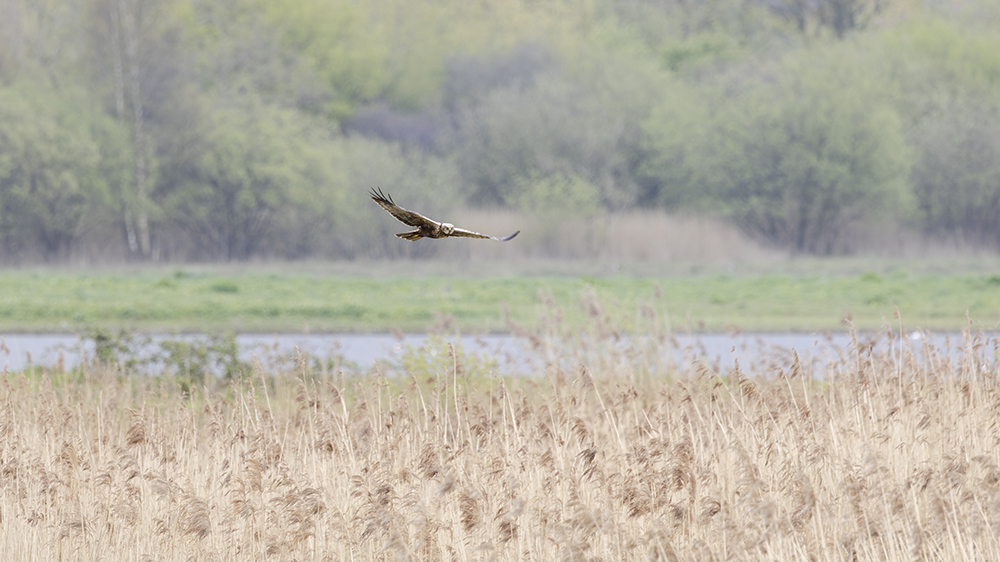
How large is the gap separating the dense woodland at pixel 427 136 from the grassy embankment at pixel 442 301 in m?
10.7

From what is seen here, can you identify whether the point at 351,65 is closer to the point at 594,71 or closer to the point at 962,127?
the point at 594,71

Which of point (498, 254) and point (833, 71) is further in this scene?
point (833, 71)

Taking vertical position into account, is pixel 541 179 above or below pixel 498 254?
above

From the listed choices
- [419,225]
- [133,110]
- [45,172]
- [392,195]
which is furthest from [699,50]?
[419,225]

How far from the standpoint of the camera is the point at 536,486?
18.0ft

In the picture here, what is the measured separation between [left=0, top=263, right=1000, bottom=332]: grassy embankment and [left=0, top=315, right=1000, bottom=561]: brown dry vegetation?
9.63m

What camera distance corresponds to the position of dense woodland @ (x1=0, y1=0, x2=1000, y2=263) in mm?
38844

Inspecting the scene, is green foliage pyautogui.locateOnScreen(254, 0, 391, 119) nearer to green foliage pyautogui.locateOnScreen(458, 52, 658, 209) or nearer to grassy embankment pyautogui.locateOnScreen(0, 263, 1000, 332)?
green foliage pyautogui.locateOnScreen(458, 52, 658, 209)

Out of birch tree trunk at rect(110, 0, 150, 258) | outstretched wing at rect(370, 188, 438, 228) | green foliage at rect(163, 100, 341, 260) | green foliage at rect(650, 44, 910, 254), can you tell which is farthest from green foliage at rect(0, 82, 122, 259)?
outstretched wing at rect(370, 188, 438, 228)

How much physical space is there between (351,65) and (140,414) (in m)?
43.1

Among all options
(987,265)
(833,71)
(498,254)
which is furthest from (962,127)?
(498,254)

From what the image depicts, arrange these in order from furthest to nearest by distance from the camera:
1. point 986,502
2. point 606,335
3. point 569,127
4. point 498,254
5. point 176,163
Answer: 1. point 569,127
2. point 176,163
3. point 498,254
4. point 606,335
5. point 986,502

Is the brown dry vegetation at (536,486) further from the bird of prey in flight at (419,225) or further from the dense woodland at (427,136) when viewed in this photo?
the dense woodland at (427,136)

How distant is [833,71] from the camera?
41719 millimetres
